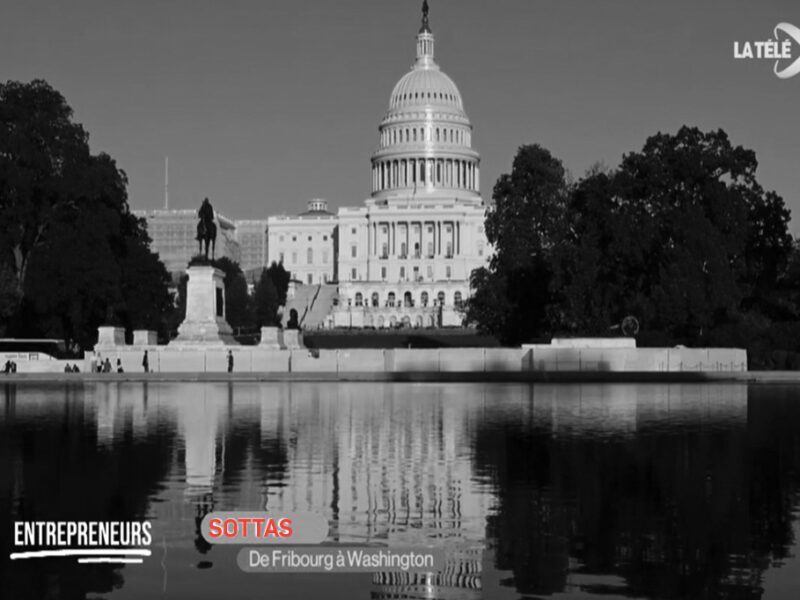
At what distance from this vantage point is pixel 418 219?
545 feet

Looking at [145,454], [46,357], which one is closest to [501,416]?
[145,454]

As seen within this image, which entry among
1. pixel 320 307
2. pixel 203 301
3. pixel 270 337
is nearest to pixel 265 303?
pixel 320 307

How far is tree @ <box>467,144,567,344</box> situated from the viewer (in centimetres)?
6297

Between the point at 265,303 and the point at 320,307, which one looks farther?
the point at 320,307

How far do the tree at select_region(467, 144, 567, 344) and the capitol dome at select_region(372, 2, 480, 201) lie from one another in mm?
110043

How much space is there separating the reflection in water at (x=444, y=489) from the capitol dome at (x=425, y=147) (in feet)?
479

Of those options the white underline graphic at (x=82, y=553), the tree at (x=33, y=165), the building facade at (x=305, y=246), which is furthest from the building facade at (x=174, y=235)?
the white underline graphic at (x=82, y=553)

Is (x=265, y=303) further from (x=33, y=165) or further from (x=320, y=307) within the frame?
(x=33, y=165)

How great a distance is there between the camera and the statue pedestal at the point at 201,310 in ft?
179

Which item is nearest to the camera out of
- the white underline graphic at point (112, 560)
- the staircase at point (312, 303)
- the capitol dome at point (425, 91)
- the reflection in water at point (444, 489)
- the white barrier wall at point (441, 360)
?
the reflection in water at point (444, 489)

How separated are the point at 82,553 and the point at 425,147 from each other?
540ft

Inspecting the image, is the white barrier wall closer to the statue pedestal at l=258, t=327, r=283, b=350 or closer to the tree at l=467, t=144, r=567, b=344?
the statue pedestal at l=258, t=327, r=283, b=350

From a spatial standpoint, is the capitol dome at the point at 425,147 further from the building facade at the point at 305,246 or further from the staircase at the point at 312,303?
the staircase at the point at 312,303

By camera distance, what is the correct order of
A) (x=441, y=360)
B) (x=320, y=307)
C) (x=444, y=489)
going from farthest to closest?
(x=320, y=307) < (x=441, y=360) < (x=444, y=489)
